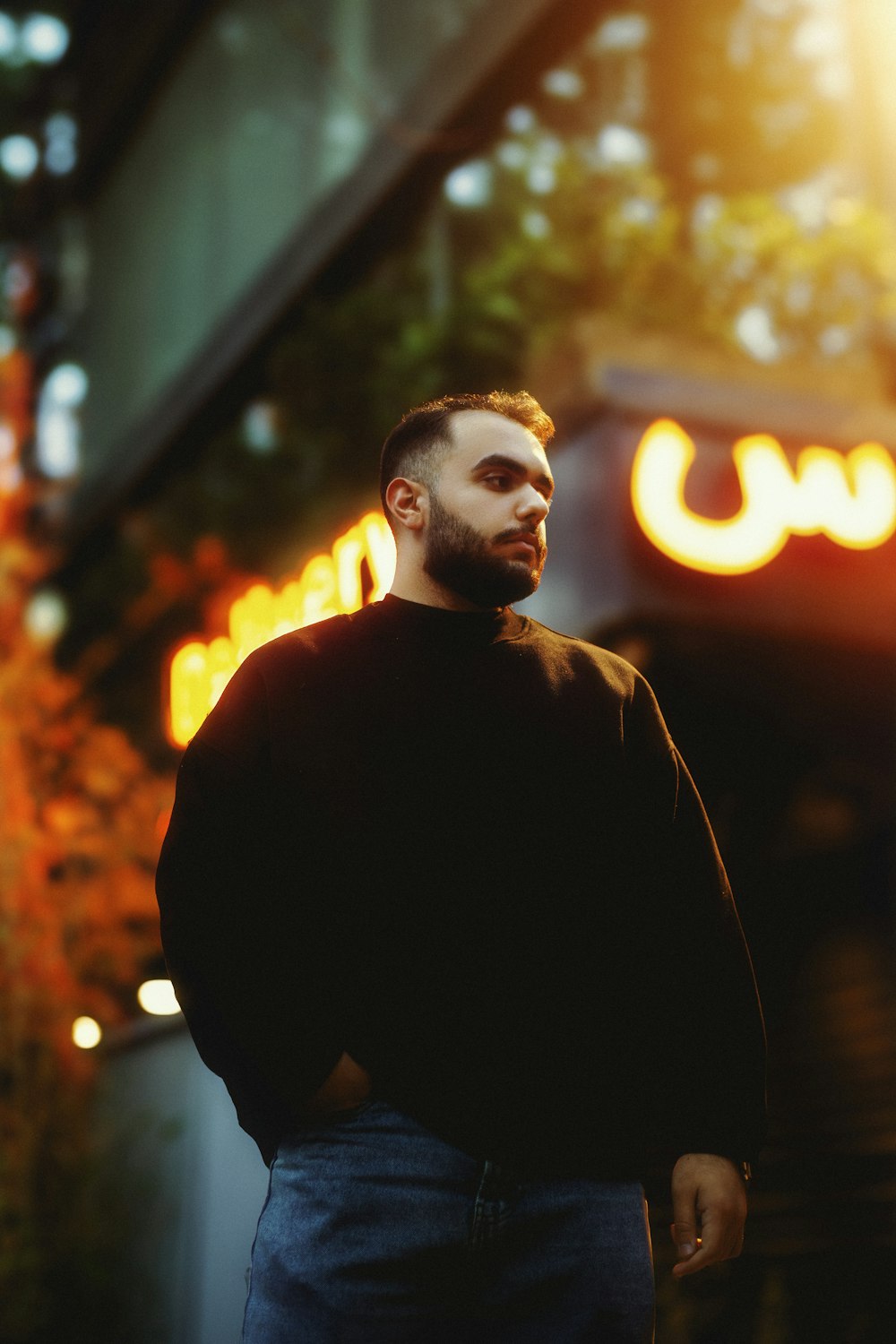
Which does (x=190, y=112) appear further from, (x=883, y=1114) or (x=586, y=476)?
(x=883, y=1114)

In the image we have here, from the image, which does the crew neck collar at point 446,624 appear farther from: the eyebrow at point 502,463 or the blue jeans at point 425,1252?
the blue jeans at point 425,1252

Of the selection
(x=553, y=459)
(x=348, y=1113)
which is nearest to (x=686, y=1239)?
(x=348, y=1113)

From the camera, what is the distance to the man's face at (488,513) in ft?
6.99

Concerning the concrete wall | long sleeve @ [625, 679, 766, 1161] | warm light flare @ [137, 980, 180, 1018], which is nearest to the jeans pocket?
long sleeve @ [625, 679, 766, 1161]

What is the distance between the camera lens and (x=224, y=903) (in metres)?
2.04

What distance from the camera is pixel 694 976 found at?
2.14 m

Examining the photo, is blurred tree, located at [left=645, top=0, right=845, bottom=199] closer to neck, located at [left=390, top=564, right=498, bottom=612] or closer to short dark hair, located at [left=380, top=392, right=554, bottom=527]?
short dark hair, located at [left=380, top=392, right=554, bottom=527]

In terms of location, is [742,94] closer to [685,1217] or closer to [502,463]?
[502,463]

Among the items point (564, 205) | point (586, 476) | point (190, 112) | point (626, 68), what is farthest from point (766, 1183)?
point (190, 112)

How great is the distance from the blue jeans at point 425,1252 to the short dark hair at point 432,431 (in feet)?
3.25

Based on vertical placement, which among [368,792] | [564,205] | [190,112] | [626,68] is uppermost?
[190,112]

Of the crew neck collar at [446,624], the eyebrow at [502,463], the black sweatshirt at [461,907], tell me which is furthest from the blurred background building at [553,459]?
the eyebrow at [502,463]

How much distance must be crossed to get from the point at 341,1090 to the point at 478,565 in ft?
2.64

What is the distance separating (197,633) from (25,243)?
859cm
